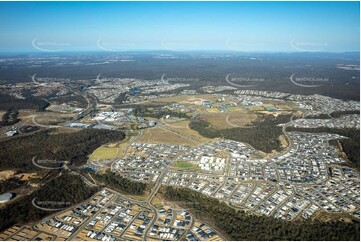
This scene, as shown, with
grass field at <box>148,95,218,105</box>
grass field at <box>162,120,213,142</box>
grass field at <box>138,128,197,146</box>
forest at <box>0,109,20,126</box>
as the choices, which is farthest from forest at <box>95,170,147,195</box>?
grass field at <box>148,95,218,105</box>

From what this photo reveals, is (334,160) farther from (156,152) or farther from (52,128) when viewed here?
(52,128)

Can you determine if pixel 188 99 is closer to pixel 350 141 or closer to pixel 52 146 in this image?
pixel 52 146

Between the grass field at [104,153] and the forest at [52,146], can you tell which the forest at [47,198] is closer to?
the forest at [52,146]

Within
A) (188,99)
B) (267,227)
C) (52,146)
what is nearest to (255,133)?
(267,227)

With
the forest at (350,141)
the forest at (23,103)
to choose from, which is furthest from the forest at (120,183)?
the forest at (23,103)

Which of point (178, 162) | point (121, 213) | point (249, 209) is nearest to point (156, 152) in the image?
point (178, 162)

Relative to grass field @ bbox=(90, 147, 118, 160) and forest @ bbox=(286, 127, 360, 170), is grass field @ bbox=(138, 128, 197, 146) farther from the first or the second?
forest @ bbox=(286, 127, 360, 170)
